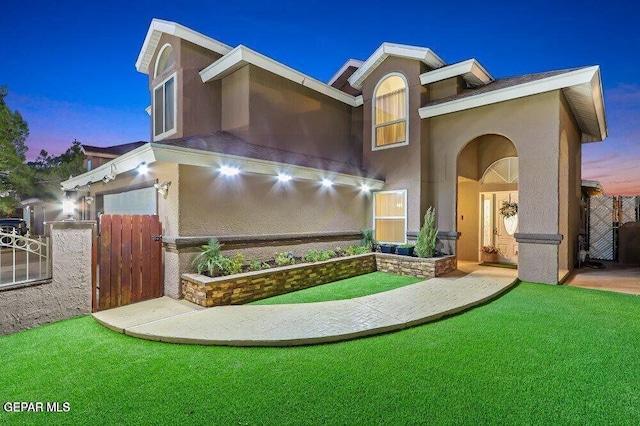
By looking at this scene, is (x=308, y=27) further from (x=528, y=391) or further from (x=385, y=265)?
(x=528, y=391)

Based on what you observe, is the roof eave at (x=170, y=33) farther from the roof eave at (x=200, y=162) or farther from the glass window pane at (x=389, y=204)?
the glass window pane at (x=389, y=204)

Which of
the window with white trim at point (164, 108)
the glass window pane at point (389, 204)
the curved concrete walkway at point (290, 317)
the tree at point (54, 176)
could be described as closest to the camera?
the curved concrete walkway at point (290, 317)

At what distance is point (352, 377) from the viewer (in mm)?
3373

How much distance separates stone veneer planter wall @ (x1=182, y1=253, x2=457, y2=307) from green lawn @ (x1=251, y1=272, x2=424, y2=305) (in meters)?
0.20

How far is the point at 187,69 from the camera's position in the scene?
1029 cm

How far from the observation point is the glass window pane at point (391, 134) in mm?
10953

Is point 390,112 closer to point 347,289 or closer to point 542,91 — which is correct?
point 542,91

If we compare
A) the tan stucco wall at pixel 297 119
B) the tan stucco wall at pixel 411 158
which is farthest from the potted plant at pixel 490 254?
the tan stucco wall at pixel 297 119

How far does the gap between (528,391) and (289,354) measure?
2704 mm

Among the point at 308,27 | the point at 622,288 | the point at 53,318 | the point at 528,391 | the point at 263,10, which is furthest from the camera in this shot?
the point at 308,27

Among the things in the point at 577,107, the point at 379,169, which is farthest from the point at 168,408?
the point at 577,107

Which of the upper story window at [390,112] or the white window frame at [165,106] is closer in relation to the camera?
the white window frame at [165,106]

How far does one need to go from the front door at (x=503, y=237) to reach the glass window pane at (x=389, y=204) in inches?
151

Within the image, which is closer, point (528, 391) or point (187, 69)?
point (528, 391)
